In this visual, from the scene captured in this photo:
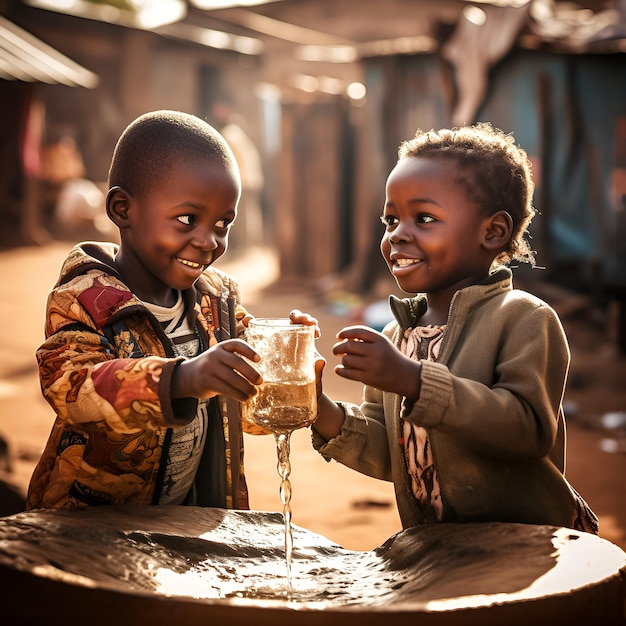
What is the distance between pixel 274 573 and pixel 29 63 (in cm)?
1230

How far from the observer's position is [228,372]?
1.82 m

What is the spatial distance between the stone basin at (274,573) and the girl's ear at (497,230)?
772mm

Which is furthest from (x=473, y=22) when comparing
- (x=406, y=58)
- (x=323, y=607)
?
(x=323, y=607)

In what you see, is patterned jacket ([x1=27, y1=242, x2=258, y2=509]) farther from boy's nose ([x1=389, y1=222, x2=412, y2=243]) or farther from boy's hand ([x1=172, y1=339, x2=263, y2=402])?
boy's nose ([x1=389, y1=222, x2=412, y2=243])

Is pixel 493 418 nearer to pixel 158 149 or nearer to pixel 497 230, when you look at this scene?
pixel 497 230

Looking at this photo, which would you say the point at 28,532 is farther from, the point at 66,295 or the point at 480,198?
the point at 480,198

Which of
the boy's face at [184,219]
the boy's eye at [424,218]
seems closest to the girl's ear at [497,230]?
the boy's eye at [424,218]

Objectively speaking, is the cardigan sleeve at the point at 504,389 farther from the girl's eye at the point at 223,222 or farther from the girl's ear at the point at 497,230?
the girl's eye at the point at 223,222

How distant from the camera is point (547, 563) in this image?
1.67 meters

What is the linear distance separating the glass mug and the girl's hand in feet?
0.28

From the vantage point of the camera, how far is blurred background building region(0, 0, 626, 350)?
9117mm

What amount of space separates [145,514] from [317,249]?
9.89 metres

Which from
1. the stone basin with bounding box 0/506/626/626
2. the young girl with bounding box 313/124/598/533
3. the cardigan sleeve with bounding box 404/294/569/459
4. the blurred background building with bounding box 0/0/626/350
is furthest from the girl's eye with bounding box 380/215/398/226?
the blurred background building with bounding box 0/0/626/350

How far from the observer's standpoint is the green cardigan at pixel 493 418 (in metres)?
1.97
